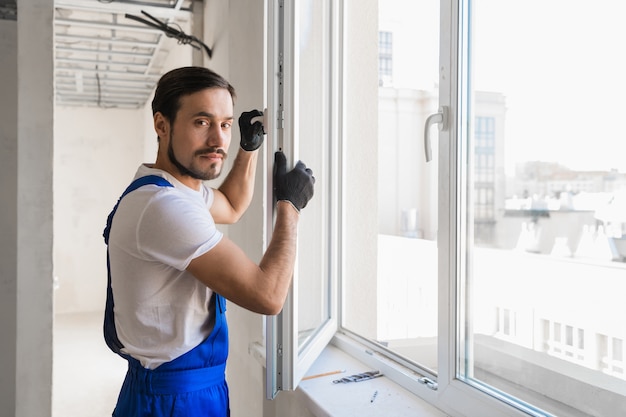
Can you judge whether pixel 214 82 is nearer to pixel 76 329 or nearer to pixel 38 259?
pixel 38 259

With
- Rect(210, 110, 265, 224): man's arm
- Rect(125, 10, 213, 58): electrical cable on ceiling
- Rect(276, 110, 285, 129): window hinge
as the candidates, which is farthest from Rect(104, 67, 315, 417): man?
Rect(125, 10, 213, 58): electrical cable on ceiling

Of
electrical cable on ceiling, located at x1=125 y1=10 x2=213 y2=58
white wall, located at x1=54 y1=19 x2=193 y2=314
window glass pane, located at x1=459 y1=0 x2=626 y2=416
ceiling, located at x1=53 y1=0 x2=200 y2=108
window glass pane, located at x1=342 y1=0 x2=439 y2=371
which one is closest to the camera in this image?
window glass pane, located at x1=459 y1=0 x2=626 y2=416

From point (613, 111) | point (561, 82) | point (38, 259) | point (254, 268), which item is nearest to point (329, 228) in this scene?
point (254, 268)

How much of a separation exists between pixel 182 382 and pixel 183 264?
1.38ft

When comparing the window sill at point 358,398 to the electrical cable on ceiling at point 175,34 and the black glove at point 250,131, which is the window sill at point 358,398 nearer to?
the black glove at point 250,131

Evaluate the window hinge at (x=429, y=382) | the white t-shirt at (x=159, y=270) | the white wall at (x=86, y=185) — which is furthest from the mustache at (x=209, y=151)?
the white wall at (x=86, y=185)

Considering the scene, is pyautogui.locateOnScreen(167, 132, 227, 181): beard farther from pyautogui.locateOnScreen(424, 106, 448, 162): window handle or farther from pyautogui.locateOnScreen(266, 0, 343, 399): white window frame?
pyautogui.locateOnScreen(424, 106, 448, 162): window handle

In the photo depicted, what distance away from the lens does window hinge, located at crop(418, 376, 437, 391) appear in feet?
5.90

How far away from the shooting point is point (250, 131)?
1945 mm

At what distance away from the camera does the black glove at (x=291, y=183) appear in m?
1.67

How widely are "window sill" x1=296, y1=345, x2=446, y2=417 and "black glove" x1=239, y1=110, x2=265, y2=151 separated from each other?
35.0 inches

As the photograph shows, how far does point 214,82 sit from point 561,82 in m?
1.03

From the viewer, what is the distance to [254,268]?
58.5 inches

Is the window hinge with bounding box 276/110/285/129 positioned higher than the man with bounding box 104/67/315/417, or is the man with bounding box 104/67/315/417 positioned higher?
the window hinge with bounding box 276/110/285/129
